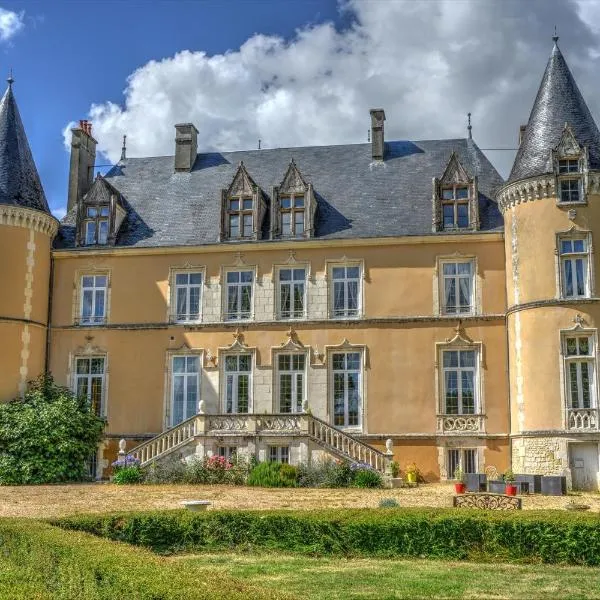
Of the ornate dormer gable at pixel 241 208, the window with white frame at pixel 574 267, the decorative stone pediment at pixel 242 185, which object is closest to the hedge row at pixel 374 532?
the window with white frame at pixel 574 267

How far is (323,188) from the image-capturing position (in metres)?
29.8

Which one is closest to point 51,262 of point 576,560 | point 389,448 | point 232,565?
point 389,448

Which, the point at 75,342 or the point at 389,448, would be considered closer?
the point at 389,448

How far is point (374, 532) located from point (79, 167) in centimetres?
2182

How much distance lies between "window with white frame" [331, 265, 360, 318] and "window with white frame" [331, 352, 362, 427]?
133cm

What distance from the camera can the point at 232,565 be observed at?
41.4ft

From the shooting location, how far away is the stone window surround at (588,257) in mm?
24641

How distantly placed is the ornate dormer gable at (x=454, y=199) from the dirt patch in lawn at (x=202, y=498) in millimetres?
8229

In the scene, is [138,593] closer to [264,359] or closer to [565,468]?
[565,468]

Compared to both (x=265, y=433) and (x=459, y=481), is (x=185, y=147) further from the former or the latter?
(x=459, y=481)

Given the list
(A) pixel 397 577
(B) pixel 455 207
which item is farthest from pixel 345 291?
(A) pixel 397 577

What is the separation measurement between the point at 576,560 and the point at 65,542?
7125 millimetres

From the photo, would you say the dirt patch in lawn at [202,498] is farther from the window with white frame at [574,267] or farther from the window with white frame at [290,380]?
the window with white frame at [574,267]

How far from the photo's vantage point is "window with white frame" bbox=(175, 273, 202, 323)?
1121 inches
